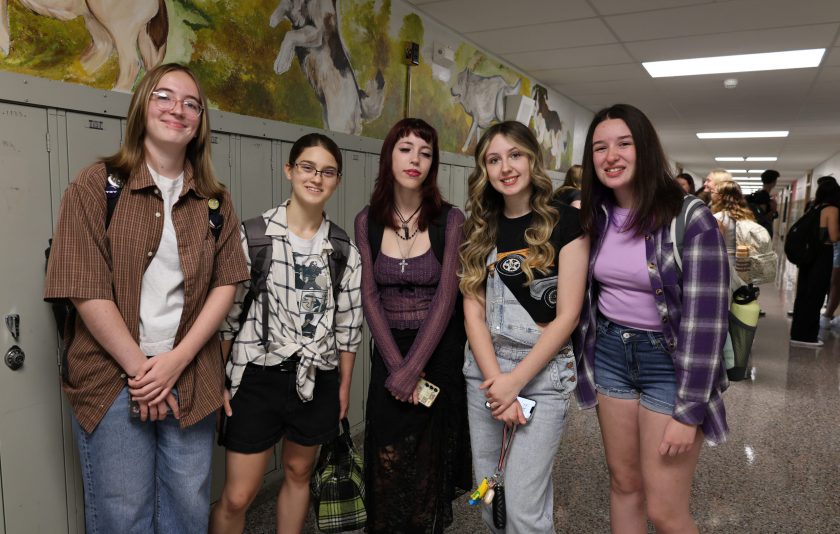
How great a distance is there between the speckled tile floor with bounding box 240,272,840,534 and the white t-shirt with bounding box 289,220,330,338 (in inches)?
47.4

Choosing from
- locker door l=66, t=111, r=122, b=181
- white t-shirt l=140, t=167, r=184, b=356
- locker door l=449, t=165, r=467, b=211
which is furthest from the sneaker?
locker door l=66, t=111, r=122, b=181

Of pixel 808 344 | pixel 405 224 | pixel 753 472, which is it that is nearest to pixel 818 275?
pixel 808 344

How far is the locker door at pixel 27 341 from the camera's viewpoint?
188cm

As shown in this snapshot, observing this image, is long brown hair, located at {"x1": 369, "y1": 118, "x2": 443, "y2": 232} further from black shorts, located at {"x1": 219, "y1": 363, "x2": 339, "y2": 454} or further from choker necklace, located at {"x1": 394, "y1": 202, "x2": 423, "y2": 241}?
black shorts, located at {"x1": 219, "y1": 363, "x2": 339, "y2": 454}

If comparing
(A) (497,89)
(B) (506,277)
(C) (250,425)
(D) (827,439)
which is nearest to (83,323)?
(C) (250,425)

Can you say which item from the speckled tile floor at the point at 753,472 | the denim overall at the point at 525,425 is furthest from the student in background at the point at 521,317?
the speckled tile floor at the point at 753,472

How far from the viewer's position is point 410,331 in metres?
2.12

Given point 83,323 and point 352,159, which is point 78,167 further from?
point 352,159

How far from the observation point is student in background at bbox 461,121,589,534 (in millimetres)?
1867

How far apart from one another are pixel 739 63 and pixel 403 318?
5186mm

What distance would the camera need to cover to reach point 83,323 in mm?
1667

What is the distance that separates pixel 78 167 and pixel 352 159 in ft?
5.74

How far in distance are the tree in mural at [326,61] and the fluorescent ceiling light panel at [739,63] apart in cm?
345

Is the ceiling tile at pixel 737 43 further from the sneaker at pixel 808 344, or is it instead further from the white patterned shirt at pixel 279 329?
the white patterned shirt at pixel 279 329
